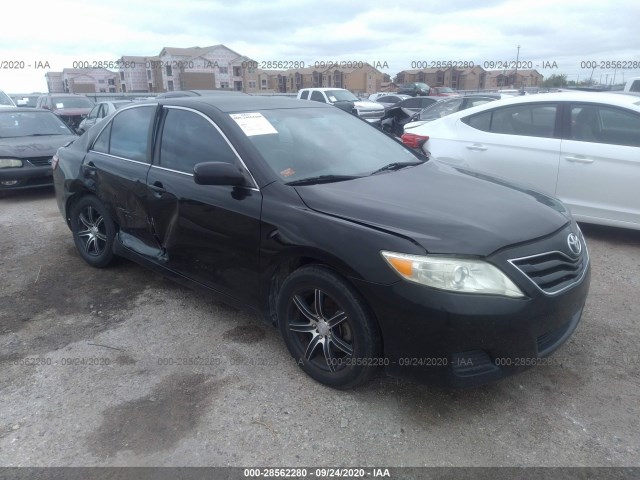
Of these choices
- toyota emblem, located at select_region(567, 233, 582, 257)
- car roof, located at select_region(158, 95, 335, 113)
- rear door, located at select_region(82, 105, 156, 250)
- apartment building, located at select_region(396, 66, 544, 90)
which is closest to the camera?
toyota emblem, located at select_region(567, 233, 582, 257)

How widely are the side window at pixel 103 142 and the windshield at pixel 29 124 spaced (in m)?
5.34

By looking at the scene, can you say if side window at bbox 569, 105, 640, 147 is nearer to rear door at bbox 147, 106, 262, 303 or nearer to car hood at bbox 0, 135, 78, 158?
rear door at bbox 147, 106, 262, 303

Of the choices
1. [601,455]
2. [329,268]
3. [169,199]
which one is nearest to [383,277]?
[329,268]

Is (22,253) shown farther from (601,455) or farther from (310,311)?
(601,455)

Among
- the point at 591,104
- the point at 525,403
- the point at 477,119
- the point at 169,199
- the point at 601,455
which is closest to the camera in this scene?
the point at 601,455

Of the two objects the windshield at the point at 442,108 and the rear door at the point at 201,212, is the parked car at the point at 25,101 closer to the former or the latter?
the windshield at the point at 442,108

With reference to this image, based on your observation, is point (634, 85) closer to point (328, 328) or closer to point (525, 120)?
point (525, 120)

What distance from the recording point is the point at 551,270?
2592mm

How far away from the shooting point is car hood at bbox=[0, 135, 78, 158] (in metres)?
7.89

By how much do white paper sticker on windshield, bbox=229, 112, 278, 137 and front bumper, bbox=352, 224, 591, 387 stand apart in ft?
4.47

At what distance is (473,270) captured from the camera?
2387mm

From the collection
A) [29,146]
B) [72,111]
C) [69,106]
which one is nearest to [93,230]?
[29,146]

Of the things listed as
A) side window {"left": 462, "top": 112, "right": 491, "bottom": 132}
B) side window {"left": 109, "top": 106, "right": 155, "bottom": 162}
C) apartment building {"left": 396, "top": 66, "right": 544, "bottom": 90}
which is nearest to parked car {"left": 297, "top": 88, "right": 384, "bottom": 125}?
side window {"left": 462, "top": 112, "right": 491, "bottom": 132}

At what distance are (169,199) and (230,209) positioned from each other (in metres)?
0.67
